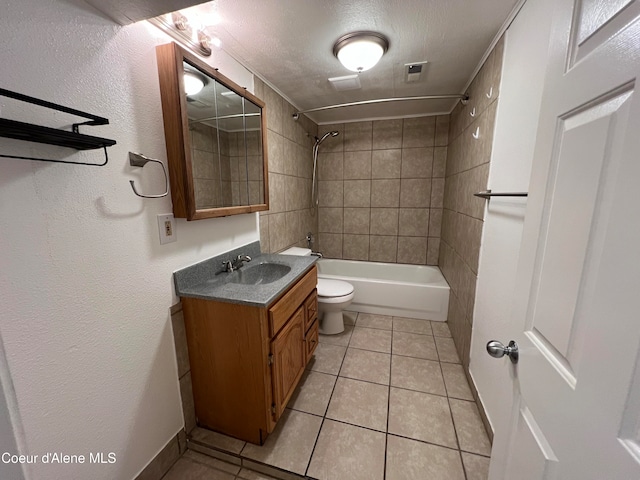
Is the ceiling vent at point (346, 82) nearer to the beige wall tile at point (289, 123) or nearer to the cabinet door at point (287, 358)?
the beige wall tile at point (289, 123)

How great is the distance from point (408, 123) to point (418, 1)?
191cm

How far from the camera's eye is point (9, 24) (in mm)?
697

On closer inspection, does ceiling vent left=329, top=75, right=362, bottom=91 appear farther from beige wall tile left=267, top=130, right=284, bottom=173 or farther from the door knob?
the door knob

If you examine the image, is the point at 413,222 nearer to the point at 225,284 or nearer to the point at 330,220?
the point at 330,220

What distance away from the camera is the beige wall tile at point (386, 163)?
3108 millimetres

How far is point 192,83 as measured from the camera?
1220mm

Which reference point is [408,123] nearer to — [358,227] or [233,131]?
[358,227]

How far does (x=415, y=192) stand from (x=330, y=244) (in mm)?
1288

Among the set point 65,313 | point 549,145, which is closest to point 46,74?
point 65,313

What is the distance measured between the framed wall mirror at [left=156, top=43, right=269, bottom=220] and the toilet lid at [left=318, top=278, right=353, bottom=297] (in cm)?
93

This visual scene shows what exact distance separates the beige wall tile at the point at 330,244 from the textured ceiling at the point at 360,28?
1822 mm

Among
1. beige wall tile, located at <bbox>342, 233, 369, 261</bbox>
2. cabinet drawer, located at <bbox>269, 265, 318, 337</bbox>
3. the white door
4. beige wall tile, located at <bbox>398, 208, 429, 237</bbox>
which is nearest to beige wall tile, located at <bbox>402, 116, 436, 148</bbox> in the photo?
beige wall tile, located at <bbox>398, 208, 429, 237</bbox>

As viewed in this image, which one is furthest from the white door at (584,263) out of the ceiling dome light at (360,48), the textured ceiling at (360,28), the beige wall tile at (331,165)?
the beige wall tile at (331,165)

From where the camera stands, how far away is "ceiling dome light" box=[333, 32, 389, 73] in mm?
1454
